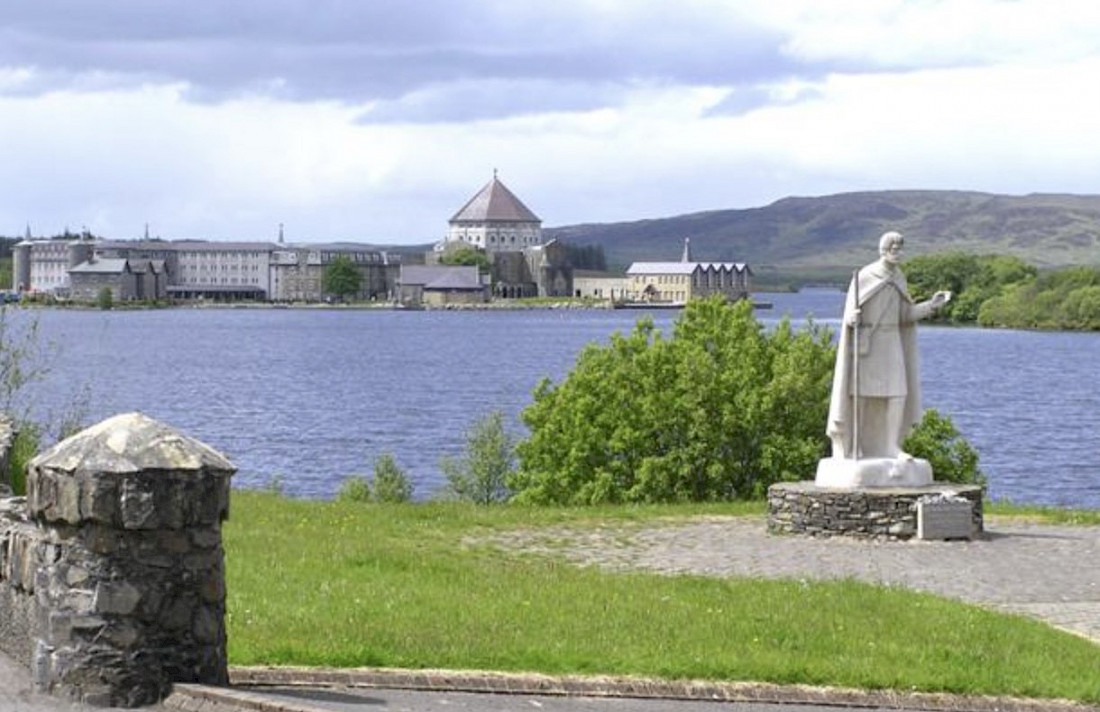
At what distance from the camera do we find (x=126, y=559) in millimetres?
9531

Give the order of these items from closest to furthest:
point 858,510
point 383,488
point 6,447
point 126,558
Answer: point 126,558 → point 6,447 → point 858,510 → point 383,488

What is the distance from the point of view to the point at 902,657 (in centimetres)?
1276

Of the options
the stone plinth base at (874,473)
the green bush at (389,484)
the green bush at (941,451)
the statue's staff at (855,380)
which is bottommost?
the green bush at (389,484)

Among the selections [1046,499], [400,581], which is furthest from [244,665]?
[1046,499]

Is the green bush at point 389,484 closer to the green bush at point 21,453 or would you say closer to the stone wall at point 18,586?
the green bush at point 21,453

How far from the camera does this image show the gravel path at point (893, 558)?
57.2 ft

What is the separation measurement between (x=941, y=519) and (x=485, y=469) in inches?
882

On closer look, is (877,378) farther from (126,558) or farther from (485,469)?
(485,469)

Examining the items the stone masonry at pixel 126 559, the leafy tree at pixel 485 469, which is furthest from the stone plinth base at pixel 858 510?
the leafy tree at pixel 485 469

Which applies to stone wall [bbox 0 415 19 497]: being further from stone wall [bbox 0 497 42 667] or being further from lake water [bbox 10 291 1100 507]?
lake water [bbox 10 291 1100 507]

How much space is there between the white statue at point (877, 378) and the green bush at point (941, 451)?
10.6m

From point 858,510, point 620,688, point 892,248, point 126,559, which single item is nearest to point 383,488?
point 892,248

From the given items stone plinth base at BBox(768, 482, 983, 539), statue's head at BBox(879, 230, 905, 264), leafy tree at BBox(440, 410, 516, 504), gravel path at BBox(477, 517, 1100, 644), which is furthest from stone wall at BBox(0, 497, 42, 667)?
leafy tree at BBox(440, 410, 516, 504)

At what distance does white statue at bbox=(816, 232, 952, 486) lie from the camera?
22859 millimetres
